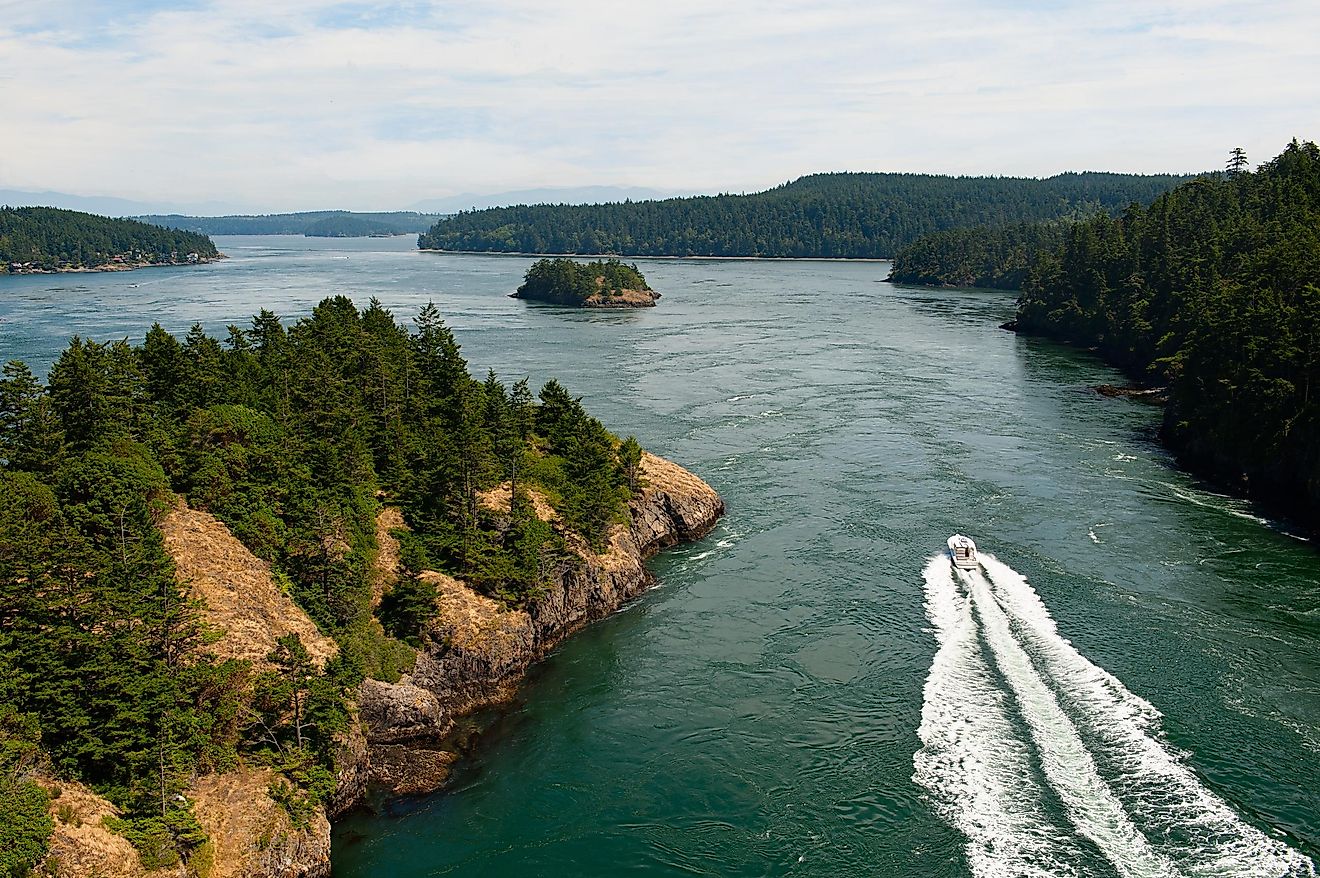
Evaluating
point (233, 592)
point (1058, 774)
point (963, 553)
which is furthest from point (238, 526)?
point (963, 553)

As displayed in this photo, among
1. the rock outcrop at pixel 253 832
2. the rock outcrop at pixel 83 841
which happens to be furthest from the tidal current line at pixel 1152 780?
the rock outcrop at pixel 83 841

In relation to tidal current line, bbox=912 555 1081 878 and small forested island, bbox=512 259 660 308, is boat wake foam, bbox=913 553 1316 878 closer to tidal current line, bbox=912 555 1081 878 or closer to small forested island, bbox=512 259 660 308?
tidal current line, bbox=912 555 1081 878

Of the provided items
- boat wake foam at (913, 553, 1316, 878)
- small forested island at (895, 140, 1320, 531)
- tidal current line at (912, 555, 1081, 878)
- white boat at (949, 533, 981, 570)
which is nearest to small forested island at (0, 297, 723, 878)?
white boat at (949, 533, 981, 570)

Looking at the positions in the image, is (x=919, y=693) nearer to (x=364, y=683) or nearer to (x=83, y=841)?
(x=364, y=683)

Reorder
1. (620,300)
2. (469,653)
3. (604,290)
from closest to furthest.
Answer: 1. (469,653)
2. (620,300)
3. (604,290)

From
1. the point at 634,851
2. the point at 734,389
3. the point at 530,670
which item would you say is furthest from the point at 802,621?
the point at 734,389

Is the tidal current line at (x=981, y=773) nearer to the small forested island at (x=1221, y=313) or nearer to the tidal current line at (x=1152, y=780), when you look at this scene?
the tidal current line at (x=1152, y=780)
